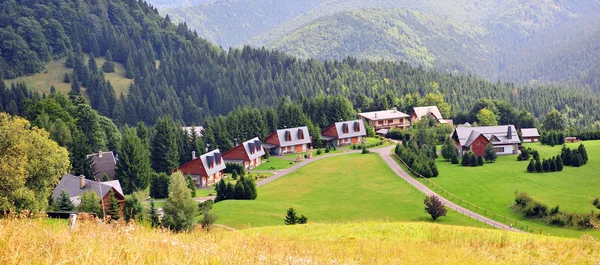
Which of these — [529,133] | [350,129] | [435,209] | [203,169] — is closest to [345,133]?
[350,129]

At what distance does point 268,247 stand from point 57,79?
518ft

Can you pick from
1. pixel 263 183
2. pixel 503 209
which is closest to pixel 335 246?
pixel 503 209

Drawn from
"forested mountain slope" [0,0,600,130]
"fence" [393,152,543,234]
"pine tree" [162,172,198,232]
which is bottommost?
"fence" [393,152,543,234]

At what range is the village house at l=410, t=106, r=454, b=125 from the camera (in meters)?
132

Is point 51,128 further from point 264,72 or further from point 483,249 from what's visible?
point 264,72

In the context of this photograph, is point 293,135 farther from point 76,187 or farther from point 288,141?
point 76,187

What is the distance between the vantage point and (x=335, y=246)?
60.5 feet

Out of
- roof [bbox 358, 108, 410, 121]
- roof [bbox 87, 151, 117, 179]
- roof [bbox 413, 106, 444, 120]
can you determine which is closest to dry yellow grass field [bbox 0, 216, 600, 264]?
roof [bbox 87, 151, 117, 179]

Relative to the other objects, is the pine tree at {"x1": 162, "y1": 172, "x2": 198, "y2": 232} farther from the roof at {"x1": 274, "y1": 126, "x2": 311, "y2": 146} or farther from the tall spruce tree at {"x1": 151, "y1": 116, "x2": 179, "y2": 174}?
the roof at {"x1": 274, "y1": 126, "x2": 311, "y2": 146}

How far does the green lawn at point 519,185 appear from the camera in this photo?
5544 centimetres

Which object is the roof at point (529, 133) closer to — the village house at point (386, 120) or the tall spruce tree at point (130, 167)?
the village house at point (386, 120)

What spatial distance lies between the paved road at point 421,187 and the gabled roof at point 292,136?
13930mm

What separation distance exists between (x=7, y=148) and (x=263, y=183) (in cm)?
3864

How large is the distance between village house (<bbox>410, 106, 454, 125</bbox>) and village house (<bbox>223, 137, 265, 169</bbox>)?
56203mm
